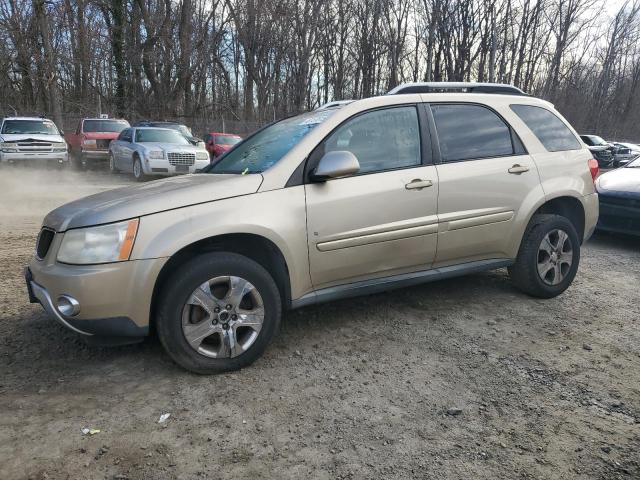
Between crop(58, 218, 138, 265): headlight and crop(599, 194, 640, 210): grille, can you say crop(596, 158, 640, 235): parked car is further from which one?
crop(58, 218, 138, 265): headlight

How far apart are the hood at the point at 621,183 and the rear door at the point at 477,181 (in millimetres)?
3525

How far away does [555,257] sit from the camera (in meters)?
4.25

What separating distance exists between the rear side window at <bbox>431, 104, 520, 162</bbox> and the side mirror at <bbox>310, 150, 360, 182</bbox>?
3.16 feet

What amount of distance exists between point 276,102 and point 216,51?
5.89 m

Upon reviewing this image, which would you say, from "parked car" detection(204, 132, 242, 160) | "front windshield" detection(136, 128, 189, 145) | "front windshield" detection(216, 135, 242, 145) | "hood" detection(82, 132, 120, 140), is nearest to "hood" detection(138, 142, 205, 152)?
"front windshield" detection(136, 128, 189, 145)

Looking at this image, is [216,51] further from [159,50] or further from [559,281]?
[559,281]

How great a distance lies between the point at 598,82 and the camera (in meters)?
47.8

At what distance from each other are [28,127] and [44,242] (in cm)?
1445

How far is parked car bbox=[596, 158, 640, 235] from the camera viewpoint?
651 cm

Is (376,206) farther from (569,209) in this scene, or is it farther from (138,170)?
(138,170)

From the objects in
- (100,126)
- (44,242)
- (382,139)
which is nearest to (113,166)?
(100,126)

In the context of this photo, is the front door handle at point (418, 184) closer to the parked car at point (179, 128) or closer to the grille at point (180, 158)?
the grille at point (180, 158)

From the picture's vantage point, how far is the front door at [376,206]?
126 inches

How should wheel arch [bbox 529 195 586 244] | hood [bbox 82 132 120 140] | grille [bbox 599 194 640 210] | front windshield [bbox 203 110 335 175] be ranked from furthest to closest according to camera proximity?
1. hood [bbox 82 132 120 140]
2. grille [bbox 599 194 640 210]
3. wheel arch [bbox 529 195 586 244]
4. front windshield [bbox 203 110 335 175]
